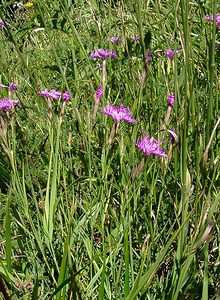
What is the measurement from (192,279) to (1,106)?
1.64 feet

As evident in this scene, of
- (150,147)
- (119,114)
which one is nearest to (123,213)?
(150,147)

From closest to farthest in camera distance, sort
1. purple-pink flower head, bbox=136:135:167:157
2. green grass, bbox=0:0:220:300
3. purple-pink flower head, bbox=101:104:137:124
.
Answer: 1. green grass, bbox=0:0:220:300
2. purple-pink flower head, bbox=136:135:167:157
3. purple-pink flower head, bbox=101:104:137:124

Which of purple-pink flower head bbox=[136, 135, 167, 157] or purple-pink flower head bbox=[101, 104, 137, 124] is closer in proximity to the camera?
purple-pink flower head bbox=[136, 135, 167, 157]

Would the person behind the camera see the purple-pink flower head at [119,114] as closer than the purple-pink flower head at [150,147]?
No

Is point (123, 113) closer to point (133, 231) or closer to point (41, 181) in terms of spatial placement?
point (133, 231)

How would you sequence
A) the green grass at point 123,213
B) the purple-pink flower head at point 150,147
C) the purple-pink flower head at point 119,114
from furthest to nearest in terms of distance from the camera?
the purple-pink flower head at point 119,114 → the purple-pink flower head at point 150,147 → the green grass at point 123,213

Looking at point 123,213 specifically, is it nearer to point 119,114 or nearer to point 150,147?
point 150,147

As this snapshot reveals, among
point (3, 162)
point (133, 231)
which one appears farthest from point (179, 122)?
point (3, 162)

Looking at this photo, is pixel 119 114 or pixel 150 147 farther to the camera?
pixel 119 114

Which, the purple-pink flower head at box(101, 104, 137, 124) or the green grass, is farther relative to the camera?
the purple-pink flower head at box(101, 104, 137, 124)

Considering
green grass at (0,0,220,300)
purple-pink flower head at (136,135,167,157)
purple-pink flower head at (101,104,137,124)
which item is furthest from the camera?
purple-pink flower head at (101,104,137,124)

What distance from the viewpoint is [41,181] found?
1.23 meters

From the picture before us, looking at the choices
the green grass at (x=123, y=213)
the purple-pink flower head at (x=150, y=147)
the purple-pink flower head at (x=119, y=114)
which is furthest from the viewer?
the purple-pink flower head at (x=119, y=114)

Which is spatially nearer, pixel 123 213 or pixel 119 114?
pixel 123 213
